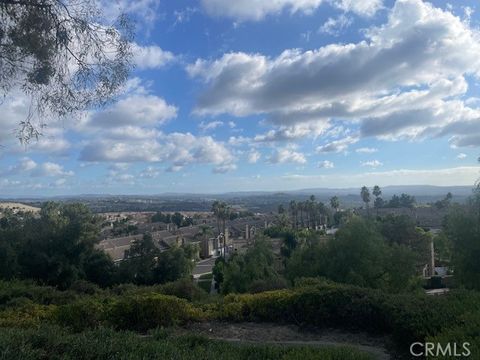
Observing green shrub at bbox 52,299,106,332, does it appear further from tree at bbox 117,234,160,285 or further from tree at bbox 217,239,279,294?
tree at bbox 117,234,160,285

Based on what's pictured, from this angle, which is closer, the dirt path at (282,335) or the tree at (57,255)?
the dirt path at (282,335)

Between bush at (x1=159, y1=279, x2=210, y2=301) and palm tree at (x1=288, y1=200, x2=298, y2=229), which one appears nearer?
bush at (x1=159, y1=279, x2=210, y2=301)

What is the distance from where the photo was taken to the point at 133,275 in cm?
3192

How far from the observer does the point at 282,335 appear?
790 cm

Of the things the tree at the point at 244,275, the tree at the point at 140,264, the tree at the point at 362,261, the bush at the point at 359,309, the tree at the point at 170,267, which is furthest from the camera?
the tree at the point at 170,267

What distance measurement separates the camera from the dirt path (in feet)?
23.7

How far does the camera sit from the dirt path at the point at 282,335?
7.23 m

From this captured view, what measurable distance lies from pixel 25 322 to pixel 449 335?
692 cm

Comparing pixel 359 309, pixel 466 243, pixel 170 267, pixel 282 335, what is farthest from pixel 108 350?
pixel 170 267

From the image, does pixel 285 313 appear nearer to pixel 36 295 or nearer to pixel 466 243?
pixel 36 295

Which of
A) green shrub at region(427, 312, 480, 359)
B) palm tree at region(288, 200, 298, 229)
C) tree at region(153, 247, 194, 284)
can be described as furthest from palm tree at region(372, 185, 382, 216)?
green shrub at region(427, 312, 480, 359)

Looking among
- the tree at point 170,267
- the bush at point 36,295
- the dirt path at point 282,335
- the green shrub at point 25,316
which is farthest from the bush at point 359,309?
the tree at point 170,267

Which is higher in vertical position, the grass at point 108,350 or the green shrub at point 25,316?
the grass at point 108,350

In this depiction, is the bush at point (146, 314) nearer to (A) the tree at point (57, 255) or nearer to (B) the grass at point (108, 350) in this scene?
(B) the grass at point (108, 350)
